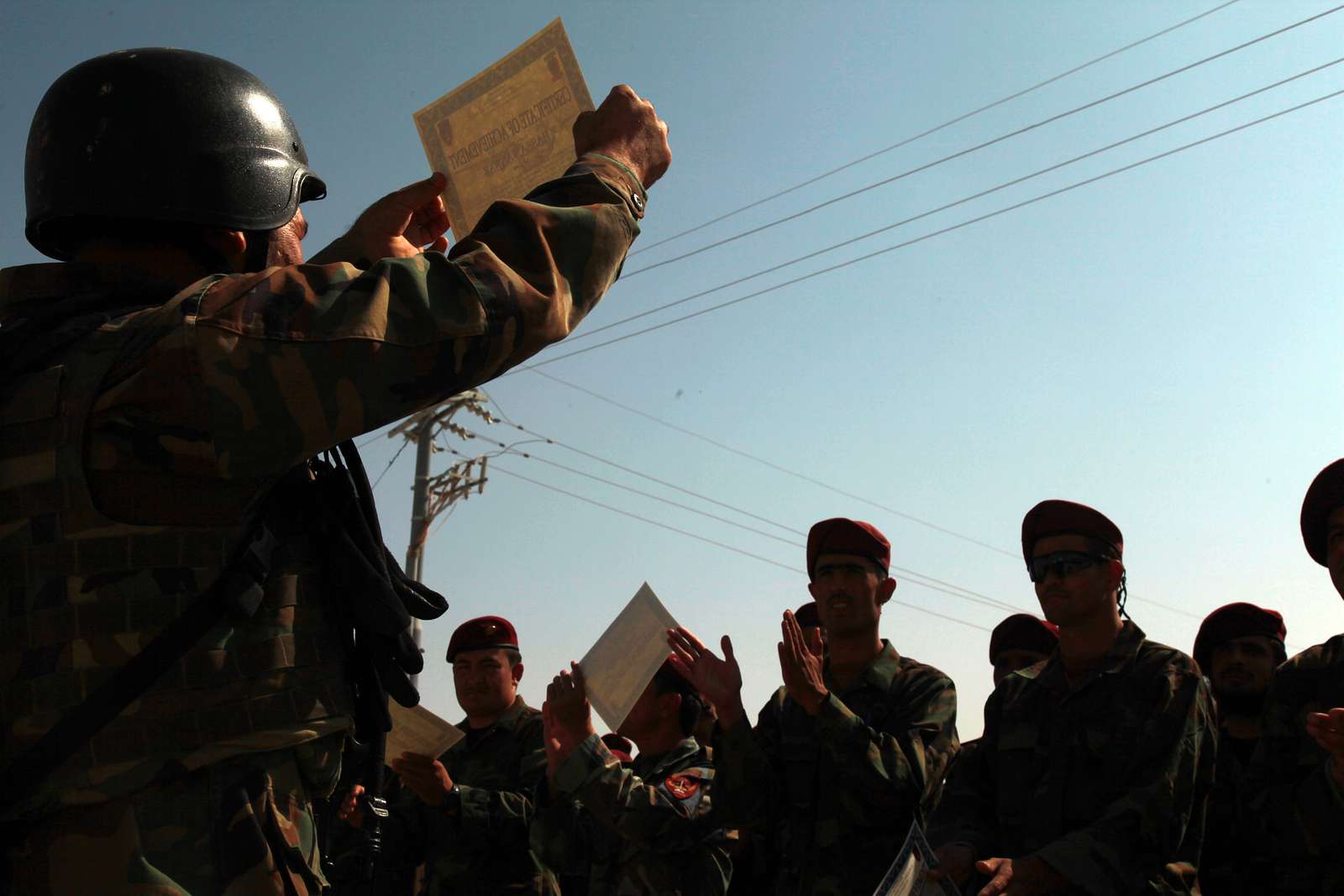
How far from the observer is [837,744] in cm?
451

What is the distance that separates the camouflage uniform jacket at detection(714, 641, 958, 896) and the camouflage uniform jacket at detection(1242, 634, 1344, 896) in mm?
1141

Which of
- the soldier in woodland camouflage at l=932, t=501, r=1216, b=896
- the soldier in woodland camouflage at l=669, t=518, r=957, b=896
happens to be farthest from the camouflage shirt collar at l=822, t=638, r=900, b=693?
the soldier in woodland camouflage at l=932, t=501, r=1216, b=896

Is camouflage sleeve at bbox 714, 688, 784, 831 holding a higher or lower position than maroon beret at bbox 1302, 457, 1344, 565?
lower

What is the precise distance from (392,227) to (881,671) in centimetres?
335

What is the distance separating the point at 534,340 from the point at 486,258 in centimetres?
15

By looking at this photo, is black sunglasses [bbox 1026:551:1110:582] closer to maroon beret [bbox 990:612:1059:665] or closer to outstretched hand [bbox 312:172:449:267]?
maroon beret [bbox 990:612:1059:665]

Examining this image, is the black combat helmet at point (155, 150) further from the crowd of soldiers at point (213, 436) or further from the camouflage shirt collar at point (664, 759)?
the camouflage shirt collar at point (664, 759)

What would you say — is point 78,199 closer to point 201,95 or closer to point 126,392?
point 201,95

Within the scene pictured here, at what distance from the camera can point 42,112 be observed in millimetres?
2229

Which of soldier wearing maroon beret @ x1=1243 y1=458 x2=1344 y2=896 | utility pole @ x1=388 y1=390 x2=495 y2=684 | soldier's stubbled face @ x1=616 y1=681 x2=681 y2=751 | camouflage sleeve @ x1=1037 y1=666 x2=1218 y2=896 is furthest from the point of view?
utility pole @ x1=388 y1=390 x2=495 y2=684

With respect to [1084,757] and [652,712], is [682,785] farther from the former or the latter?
[1084,757]

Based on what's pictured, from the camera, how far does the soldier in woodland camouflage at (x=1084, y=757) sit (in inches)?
153

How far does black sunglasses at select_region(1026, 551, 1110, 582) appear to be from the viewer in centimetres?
468

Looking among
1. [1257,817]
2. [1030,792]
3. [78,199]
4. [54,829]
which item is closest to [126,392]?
[78,199]
